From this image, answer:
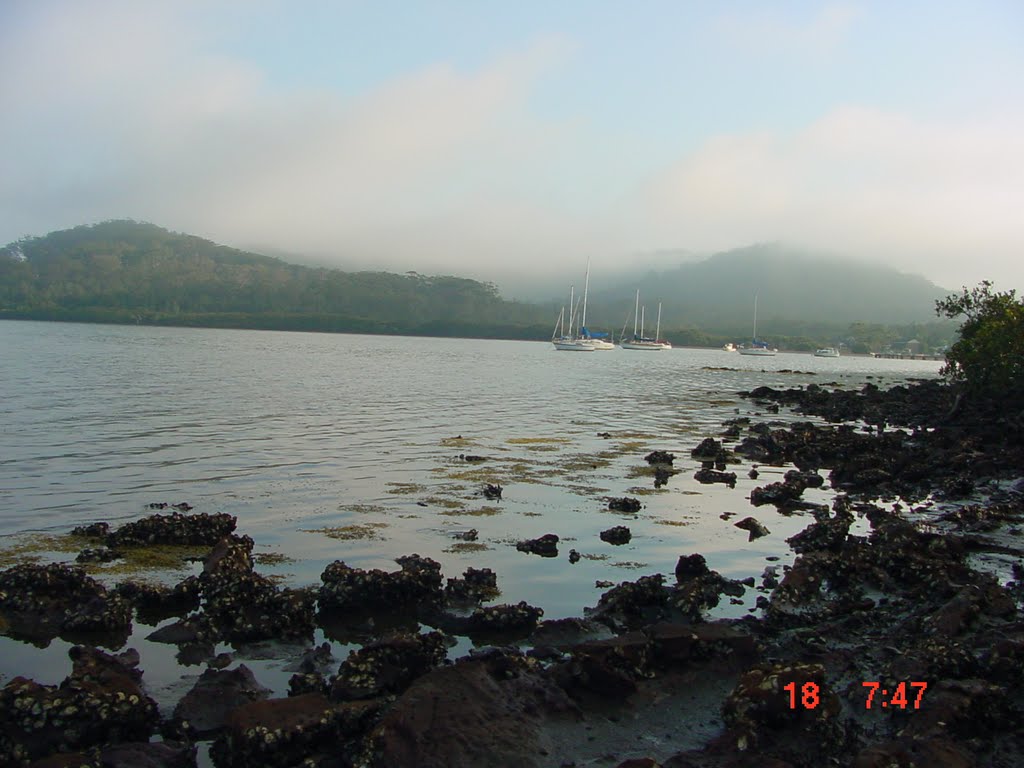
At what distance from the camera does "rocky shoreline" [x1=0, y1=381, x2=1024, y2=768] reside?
22.7 ft

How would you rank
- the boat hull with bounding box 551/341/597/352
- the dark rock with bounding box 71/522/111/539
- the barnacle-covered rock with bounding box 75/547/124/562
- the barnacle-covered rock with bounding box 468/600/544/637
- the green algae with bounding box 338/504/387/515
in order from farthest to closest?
the boat hull with bounding box 551/341/597/352 < the green algae with bounding box 338/504/387/515 < the dark rock with bounding box 71/522/111/539 < the barnacle-covered rock with bounding box 75/547/124/562 < the barnacle-covered rock with bounding box 468/600/544/637

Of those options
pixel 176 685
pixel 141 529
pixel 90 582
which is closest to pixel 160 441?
pixel 141 529

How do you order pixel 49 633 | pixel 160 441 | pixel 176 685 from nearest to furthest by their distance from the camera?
pixel 176 685
pixel 49 633
pixel 160 441

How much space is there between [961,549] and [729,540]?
13.8ft

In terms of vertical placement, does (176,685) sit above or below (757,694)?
below

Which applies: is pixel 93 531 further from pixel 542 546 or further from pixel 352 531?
pixel 542 546

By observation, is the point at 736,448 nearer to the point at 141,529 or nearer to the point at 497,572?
the point at 497,572

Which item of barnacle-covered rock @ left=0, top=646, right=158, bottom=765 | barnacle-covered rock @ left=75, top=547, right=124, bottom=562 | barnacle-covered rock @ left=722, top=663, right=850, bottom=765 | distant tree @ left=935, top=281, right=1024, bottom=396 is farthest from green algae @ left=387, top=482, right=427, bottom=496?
distant tree @ left=935, top=281, right=1024, bottom=396

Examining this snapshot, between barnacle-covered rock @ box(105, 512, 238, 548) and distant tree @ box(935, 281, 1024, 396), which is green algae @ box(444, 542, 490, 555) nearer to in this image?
barnacle-covered rock @ box(105, 512, 238, 548)

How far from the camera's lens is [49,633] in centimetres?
989

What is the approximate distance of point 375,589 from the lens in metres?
11.0

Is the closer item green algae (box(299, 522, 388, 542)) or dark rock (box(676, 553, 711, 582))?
dark rock (box(676, 553, 711, 582))

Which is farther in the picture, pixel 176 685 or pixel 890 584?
pixel 890 584
